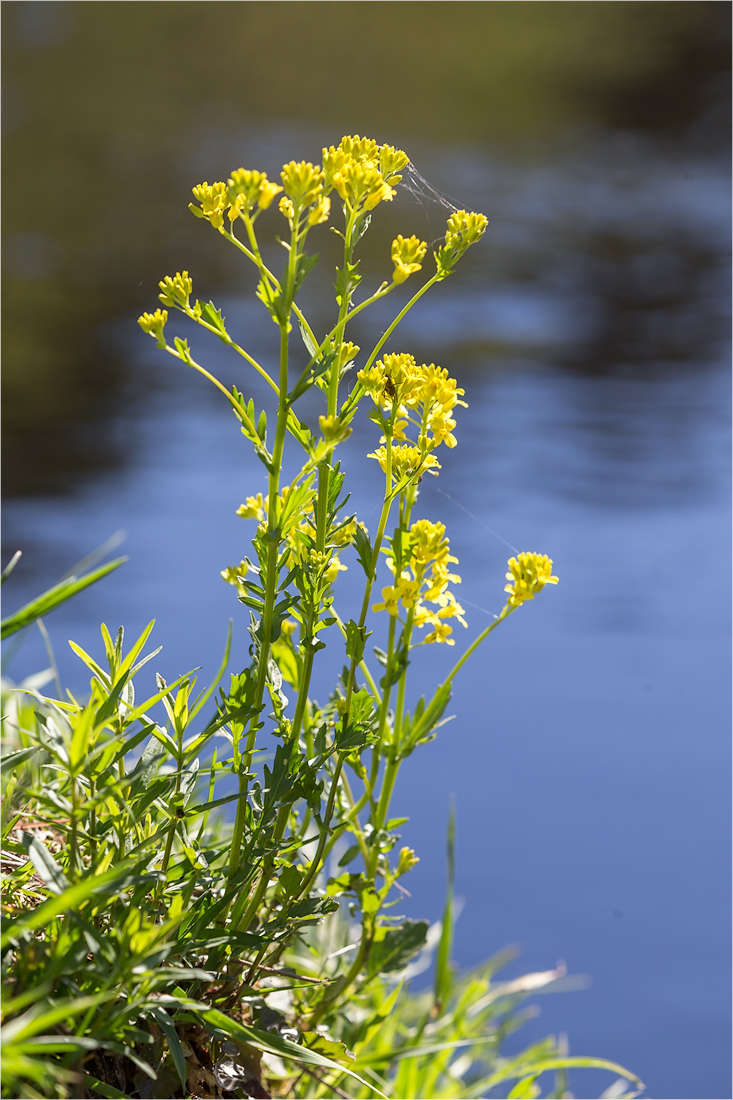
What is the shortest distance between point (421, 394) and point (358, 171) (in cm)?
15

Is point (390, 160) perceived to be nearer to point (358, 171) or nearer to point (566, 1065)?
point (358, 171)

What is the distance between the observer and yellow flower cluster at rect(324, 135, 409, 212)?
542mm

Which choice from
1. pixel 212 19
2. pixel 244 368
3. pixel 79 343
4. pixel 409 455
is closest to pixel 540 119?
pixel 212 19

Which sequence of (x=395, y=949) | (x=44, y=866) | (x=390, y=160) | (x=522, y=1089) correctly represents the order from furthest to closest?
1. (x=522, y=1089)
2. (x=395, y=949)
3. (x=390, y=160)
4. (x=44, y=866)

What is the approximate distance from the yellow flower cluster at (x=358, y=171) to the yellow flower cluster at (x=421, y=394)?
105 millimetres

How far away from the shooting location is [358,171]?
538 millimetres

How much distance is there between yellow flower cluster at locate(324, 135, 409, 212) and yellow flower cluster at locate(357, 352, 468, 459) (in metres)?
0.11

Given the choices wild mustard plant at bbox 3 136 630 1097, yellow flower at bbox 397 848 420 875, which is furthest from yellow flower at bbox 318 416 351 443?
yellow flower at bbox 397 848 420 875

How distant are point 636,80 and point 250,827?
13.2ft

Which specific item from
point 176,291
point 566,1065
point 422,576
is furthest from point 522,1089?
point 176,291

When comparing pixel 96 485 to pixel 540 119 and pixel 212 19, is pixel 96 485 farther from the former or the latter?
pixel 540 119

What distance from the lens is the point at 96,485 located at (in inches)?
91.4

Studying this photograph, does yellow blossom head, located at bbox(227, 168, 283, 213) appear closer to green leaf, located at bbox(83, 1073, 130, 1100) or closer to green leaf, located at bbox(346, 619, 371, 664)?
green leaf, located at bbox(346, 619, 371, 664)

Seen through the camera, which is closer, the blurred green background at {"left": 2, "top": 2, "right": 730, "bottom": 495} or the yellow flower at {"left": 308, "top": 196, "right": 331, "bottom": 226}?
the yellow flower at {"left": 308, "top": 196, "right": 331, "bottom": 226}
